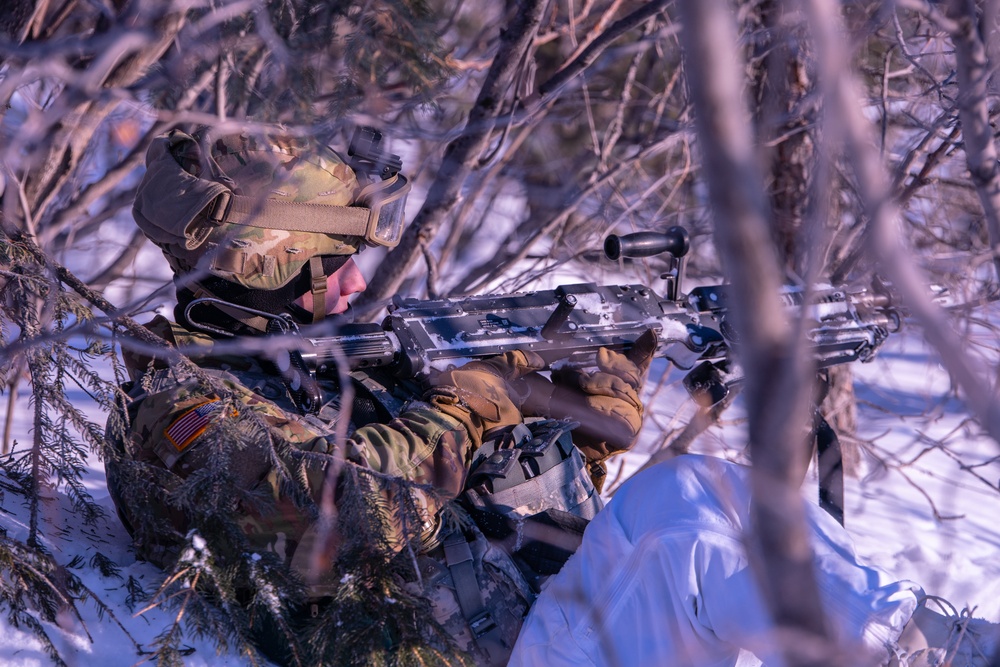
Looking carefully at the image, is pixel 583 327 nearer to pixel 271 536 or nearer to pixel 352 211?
pixel 352 211

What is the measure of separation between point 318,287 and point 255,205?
0.33m

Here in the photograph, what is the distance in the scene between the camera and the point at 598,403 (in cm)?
237

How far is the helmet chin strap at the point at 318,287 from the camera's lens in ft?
7.60

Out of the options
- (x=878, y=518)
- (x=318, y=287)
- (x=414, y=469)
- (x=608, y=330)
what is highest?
(x=318, y=287)

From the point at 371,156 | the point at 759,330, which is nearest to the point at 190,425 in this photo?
the point at 371,156

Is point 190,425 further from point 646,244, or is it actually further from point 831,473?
point 831,473

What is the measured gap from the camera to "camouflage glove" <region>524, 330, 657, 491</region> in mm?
2363

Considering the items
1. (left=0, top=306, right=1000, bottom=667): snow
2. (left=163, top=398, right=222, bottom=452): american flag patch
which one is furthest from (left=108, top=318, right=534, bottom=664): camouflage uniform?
(left=0, top=306, right=1000, bottom=667): snow

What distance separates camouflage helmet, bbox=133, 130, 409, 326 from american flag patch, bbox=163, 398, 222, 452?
1.24ft

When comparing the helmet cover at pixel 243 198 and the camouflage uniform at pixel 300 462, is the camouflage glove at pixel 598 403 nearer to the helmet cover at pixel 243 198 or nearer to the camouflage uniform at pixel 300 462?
the camouflage uniform at pixel 300 462

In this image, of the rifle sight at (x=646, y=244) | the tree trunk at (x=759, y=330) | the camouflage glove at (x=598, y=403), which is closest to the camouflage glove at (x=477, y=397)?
the camouflage glove at (x=598, y=403)

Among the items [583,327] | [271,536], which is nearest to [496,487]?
[271,536]

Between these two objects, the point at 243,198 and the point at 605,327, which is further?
the point at 605,327

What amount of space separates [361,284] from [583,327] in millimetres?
672
